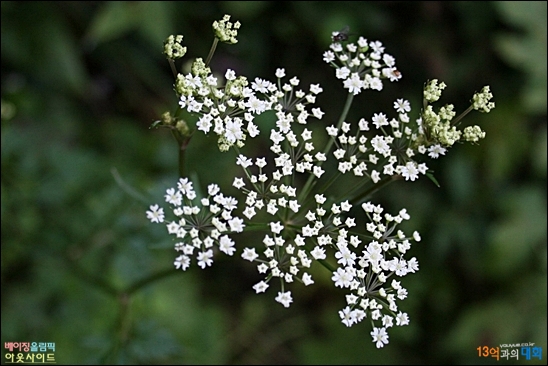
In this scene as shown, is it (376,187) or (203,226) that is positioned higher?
(376,187)

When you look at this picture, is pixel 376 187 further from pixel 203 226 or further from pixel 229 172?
pixel 229 172

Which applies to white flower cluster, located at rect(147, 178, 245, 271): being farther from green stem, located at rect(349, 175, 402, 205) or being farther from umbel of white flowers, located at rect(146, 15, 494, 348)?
green stem, located at rect(349, 175, 402, 205)

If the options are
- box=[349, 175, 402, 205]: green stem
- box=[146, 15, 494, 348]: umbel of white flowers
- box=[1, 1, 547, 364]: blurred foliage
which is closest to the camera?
box=[146, 15, 494, 348]: umbel of white flowers

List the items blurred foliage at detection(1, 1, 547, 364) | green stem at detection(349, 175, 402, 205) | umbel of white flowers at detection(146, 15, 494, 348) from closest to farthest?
→ umbel of white flowers at detection(146, 15, 494, 348), green stem at detection(349, 175, 402, 205), blurred foliage at detection(1, 1, 547, 364)

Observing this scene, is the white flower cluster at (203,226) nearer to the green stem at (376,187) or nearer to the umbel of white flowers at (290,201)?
the umbel of white flowers at (290,201)

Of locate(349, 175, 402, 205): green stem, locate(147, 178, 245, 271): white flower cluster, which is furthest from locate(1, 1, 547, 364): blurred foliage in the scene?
locate(349, 175, 402, 205): green stem

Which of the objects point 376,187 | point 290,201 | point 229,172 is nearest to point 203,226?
point 290,201

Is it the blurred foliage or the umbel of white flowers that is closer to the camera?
the umbel of white flowers

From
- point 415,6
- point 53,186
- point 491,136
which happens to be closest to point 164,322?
point 53,186

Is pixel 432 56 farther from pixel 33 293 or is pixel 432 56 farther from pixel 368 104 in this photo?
pixel 33 293
